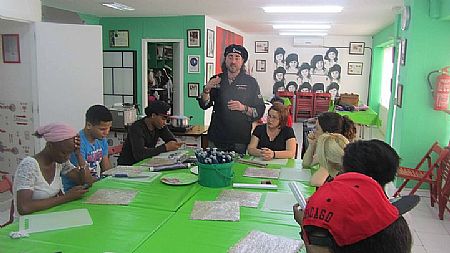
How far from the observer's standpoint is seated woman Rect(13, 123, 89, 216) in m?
2.15

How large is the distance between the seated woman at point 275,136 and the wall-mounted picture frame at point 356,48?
8929mm

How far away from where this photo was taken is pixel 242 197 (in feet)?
7.98

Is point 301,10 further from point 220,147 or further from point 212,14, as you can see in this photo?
point 220,147

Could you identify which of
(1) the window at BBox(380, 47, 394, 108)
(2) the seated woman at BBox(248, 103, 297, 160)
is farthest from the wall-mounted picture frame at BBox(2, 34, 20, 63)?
(1) the window at BBox(380, 47, 394, 108)

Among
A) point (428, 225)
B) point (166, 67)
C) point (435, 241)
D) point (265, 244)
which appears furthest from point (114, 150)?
point (166, 67)

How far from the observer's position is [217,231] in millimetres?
1930

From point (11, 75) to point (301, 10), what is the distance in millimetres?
4313

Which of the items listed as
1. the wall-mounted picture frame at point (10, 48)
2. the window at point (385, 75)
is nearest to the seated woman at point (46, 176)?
the wall-mounted picture frame at point (10, 48)

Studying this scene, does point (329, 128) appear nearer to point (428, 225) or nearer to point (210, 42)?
point (428, 225)

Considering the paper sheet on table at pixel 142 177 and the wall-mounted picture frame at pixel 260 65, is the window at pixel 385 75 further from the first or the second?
the paper sheet on table at pixel 142 177

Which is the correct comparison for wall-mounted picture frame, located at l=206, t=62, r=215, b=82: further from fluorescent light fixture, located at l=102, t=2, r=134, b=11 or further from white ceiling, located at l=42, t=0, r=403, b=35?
fluorescent light fixture, located at l=102, t=2, r=134, b=11

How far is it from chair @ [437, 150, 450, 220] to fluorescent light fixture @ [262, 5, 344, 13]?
9.16 feet

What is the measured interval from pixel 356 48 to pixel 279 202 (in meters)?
10.3

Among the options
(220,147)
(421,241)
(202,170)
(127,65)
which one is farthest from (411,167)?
(127,65)
